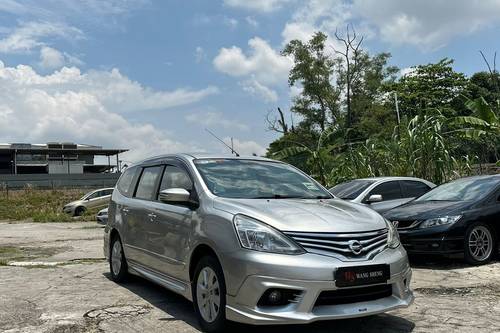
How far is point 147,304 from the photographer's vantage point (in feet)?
20.6

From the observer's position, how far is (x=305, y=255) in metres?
4.43

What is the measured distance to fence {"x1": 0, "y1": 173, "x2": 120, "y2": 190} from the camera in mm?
39812

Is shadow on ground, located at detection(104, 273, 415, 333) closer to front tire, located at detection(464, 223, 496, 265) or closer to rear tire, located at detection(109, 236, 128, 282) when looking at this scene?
rear tire, located at detection(109, 236, 128, 282)

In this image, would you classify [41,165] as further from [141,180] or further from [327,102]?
[141,180]

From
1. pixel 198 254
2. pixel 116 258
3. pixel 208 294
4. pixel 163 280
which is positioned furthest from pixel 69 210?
pixel 208 294

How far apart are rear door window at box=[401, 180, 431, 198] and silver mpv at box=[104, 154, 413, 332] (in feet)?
17.9

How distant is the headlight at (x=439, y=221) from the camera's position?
26.7ft

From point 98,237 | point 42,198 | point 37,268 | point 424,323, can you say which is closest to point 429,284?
point 424,323

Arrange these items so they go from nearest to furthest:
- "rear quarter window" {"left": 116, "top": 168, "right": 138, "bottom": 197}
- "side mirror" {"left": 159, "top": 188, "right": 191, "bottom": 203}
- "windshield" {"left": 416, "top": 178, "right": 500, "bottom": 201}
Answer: "side mirror" {"left": 159, "top": 188, "right": 191, "bottom": 203}, "rear quarter window" {"left": 116, "top": 168, "right": 138, "bottom": 197}, "windshield" {"left": 416, "top": 178, "right": 500, "bottom": 201}

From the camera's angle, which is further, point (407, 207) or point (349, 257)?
point (407, 207)

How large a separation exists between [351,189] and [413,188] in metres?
1.42

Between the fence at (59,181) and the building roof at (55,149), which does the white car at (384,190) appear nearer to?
the fence at (59,181)

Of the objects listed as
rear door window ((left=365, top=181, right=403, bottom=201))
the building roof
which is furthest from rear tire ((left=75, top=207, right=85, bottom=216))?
the building roof

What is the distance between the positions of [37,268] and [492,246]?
7.47 m
